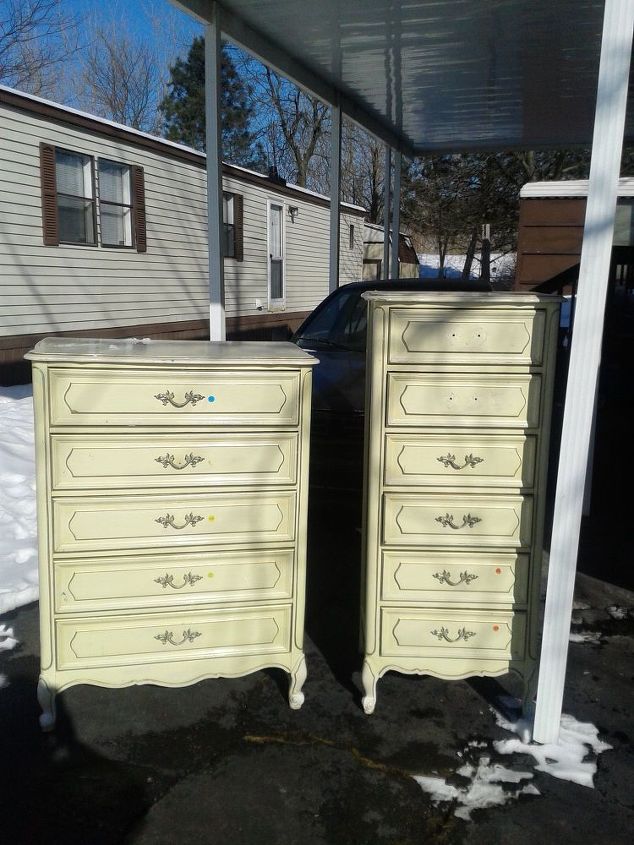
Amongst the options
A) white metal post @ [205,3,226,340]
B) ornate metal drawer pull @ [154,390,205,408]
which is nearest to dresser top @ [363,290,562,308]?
ornate metal drawer pull @ [154,390,205,408]

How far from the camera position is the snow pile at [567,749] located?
2.59 m

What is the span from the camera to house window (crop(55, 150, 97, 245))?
9656 mm

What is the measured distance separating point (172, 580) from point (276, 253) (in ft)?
44.3

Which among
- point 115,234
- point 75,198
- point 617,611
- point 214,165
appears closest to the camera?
point 617,611

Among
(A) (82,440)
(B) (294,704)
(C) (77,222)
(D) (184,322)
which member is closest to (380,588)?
(B) (294,704)

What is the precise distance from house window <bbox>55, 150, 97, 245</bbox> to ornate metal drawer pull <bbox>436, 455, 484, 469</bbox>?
835 cm

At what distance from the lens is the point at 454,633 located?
115 inches

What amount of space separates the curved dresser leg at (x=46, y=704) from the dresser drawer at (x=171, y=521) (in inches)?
21.5

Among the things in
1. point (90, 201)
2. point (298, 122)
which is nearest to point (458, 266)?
point (298, 122)

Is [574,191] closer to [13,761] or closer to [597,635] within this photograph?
[597,635]

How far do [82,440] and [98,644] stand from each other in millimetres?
817

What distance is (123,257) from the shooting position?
10844 millimetres

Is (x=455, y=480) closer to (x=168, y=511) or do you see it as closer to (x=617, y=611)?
(x=168, y=511)

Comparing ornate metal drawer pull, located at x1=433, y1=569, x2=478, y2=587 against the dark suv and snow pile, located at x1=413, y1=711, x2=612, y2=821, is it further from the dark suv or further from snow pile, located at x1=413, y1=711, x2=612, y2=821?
the dark suv
